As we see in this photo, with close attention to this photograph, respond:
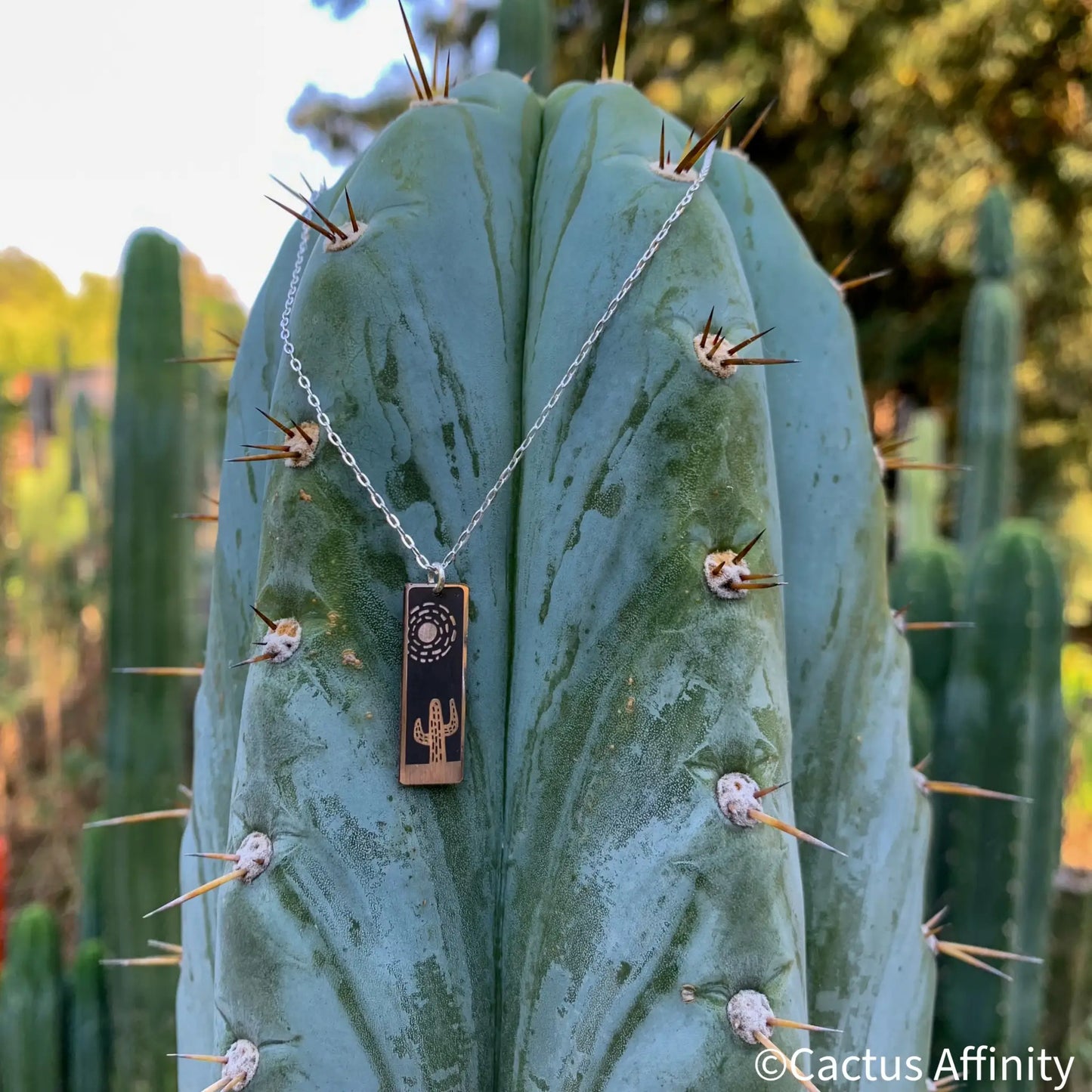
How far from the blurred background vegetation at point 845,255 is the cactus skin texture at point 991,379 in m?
2.13

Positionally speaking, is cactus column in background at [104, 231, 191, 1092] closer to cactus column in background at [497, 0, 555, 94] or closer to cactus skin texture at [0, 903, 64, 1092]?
cactus skin texture at [0, 903, 64, 1092]

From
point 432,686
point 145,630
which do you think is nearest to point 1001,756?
point 432,686

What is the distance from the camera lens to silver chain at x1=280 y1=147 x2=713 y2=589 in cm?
96

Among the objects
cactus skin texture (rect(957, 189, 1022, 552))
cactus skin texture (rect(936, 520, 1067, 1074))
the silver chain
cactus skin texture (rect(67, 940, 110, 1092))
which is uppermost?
cactus skin texture (rect(957, 189, 1022, 552))


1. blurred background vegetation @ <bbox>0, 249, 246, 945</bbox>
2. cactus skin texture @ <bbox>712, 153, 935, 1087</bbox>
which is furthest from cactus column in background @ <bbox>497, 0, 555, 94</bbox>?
blurred background vegetation @ <bbox>0, 249, 246, 945</bbox>

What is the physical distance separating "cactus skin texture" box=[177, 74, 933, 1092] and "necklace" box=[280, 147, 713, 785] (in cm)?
2

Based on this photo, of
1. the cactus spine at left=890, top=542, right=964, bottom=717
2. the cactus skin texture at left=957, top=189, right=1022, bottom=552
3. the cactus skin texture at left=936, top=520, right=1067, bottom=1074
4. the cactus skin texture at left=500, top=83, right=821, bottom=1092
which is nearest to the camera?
the cactus skin texture at left=500, top=83, right=821, bottom=1092

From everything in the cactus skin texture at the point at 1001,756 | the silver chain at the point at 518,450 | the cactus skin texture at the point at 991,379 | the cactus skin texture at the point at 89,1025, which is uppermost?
the cactus skin texture at the point at 991,379

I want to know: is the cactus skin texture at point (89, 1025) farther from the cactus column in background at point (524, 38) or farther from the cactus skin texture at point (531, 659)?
the cactus column in background at point (524, 38)

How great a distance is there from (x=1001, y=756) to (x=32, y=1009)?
7.80 feet

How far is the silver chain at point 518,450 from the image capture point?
0.96 metres

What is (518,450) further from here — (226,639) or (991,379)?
(991,379)

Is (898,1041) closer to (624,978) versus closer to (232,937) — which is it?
(624,978)

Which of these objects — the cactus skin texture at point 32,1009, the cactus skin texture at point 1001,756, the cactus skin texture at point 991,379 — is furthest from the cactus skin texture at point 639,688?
the cactus skin texture at point 991,379
